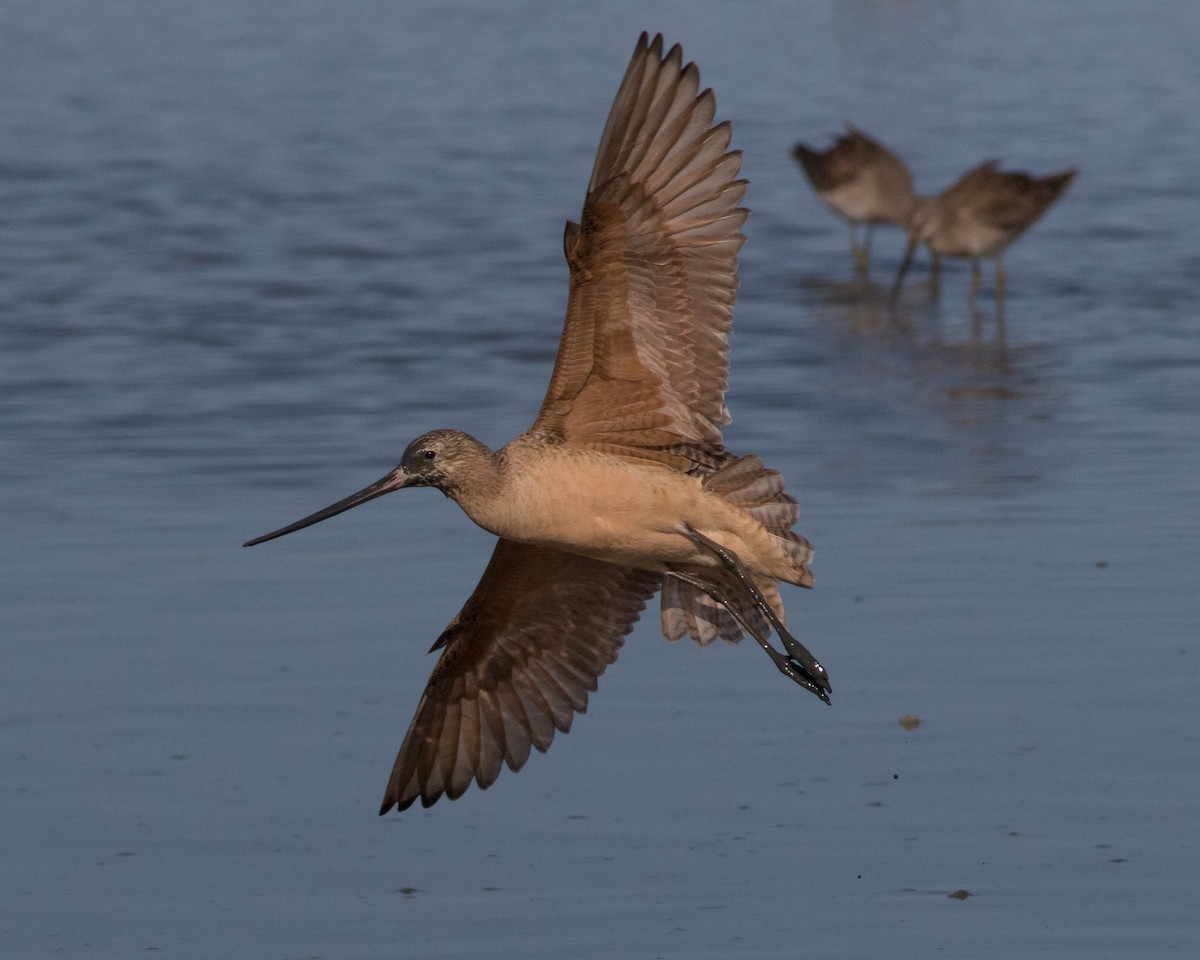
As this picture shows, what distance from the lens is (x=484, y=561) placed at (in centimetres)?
718

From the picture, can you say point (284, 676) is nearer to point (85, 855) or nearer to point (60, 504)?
point (85, 855)

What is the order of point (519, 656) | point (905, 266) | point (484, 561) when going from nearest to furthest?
point (519, 656), point (484, 561), point (905, 266)

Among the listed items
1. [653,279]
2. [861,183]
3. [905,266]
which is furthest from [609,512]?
[861,183]

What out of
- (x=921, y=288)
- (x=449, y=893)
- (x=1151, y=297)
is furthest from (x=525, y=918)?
(x=921, y=288)

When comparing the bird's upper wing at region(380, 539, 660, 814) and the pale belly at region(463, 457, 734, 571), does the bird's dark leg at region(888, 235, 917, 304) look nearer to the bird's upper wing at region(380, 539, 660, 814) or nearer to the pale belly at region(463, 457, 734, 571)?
the bird's upper wing at region(380, 539, 660, 814)

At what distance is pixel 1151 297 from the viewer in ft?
42.1

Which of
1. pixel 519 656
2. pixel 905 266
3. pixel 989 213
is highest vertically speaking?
pixel 519 656

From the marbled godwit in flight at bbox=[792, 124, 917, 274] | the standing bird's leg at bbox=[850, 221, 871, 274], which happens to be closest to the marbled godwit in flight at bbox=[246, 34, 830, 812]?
the standing bird's leg at bbox=[850, 221, 871, 274]

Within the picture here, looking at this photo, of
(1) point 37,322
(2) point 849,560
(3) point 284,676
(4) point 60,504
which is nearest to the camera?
(3) point 284,676

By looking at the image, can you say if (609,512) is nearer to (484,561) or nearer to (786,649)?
(786,649)

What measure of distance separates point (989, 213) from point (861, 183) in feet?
4.55

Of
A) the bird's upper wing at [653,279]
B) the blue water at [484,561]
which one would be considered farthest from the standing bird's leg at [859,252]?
the bird's upper wing at [653,279]

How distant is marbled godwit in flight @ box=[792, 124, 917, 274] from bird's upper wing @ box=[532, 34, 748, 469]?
31.5 ft

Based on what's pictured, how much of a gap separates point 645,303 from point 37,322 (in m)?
7.51
